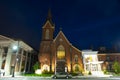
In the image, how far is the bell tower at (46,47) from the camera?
4544 cm

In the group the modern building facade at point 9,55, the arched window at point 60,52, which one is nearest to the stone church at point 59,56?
the arched window at point 60,52

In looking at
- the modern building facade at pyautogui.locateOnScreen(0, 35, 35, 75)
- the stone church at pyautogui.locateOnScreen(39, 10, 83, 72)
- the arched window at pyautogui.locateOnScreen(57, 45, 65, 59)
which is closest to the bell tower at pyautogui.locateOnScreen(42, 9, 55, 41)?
the stone church at pyautogui.locateOnScreen(39, 10, 83, 72)

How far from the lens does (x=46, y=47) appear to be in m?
47.5

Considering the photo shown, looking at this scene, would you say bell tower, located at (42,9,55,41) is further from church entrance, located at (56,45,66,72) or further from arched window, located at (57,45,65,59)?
church entrance, located at (56,45,66,72)

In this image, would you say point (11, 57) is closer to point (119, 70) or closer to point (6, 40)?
point (6, 40)

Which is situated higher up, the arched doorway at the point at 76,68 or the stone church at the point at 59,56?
the stone church at the point at 59,56

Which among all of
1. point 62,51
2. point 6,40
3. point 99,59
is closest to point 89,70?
point 99,59

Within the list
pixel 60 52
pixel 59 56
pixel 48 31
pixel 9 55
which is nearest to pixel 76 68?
pixel 59 56

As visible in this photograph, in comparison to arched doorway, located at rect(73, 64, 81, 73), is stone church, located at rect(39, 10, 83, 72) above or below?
above

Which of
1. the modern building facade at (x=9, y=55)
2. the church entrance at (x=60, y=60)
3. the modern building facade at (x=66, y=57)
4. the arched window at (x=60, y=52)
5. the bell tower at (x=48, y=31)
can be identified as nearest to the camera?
the modern building facade at (x=9, y=55)

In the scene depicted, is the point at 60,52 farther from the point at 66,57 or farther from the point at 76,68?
the point at 76,68

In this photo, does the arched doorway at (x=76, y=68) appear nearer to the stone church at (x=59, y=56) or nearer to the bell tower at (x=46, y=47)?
the stone church at (x=59, y=56)

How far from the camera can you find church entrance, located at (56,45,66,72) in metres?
45.6

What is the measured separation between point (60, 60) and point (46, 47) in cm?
649
